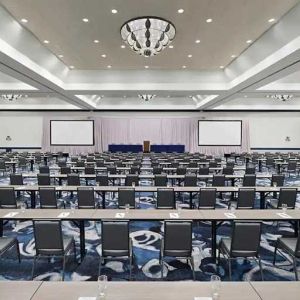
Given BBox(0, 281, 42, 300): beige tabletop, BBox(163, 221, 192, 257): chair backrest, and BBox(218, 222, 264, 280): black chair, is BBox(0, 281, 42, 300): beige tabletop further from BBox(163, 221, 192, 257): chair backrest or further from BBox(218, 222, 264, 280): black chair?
BBox(218, 222, 264, 280): black chair

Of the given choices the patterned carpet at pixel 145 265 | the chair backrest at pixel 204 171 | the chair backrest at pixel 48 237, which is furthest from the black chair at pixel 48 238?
the chair backrest at pixel 204 171

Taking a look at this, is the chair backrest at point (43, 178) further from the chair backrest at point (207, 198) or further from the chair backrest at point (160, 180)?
the chair backrest at point (207, 198)

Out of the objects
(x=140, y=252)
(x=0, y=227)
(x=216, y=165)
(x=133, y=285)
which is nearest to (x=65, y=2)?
(x=0, y=227)

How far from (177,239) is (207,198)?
2.57 metres

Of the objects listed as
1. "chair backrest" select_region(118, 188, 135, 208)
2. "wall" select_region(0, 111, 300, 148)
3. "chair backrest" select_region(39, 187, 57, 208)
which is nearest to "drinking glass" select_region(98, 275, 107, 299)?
"chair backrest" select_region(118, 188, 135, 208)

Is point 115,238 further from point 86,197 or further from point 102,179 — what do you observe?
point 102,179

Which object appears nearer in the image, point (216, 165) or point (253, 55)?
point (253, 55)

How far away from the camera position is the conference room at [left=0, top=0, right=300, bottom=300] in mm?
3818

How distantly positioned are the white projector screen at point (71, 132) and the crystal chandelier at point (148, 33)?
18.0m

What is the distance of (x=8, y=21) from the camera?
7328mm

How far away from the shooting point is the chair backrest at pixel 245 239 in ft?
12.4

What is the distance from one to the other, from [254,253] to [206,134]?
21159 mm

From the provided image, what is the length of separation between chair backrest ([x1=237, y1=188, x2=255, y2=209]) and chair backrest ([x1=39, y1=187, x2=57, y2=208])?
4.10m

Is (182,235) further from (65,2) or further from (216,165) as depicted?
(216,165)
